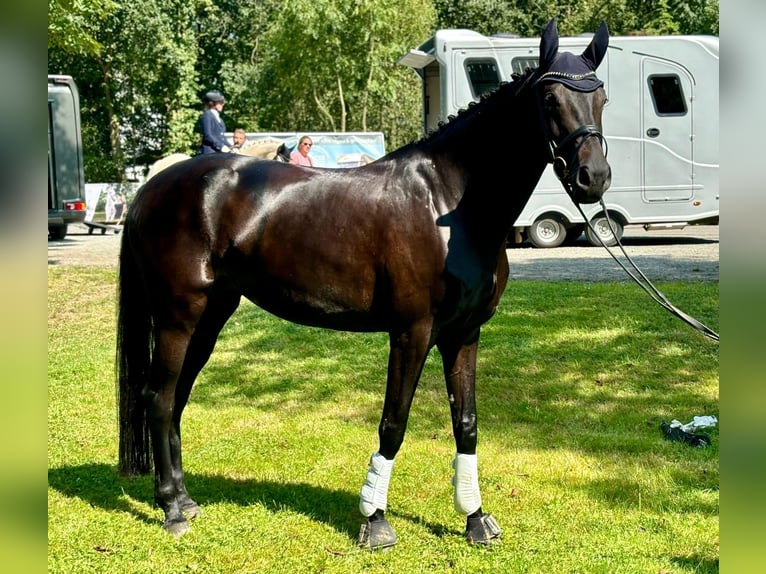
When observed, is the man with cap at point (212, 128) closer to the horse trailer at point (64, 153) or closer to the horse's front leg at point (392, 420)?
the horse's front leg at point (392, 420)

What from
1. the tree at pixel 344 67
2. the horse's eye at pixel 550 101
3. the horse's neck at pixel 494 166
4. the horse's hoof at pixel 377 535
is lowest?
the horse's hoof at pixel 377 535

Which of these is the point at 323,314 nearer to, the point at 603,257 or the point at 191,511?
the point at 191,511

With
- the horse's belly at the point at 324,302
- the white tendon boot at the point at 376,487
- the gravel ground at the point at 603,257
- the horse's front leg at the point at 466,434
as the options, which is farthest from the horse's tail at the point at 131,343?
the gravel ground at the point at 603,257

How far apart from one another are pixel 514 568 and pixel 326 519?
1.17m

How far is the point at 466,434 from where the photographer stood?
412cm

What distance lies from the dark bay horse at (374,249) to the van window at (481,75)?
43.5 feet

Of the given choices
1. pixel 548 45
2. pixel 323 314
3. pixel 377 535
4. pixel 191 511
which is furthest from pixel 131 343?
pixel 548 45

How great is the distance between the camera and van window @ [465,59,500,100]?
16750 millimetres

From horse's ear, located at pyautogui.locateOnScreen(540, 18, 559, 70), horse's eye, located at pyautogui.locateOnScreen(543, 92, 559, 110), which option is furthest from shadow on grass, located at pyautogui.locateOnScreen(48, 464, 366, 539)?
horse's ear, located at pyautogui.locateOnScreen(540, 18, 559, 70)

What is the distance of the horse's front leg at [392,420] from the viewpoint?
379 centimetres

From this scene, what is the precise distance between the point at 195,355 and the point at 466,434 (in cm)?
174
